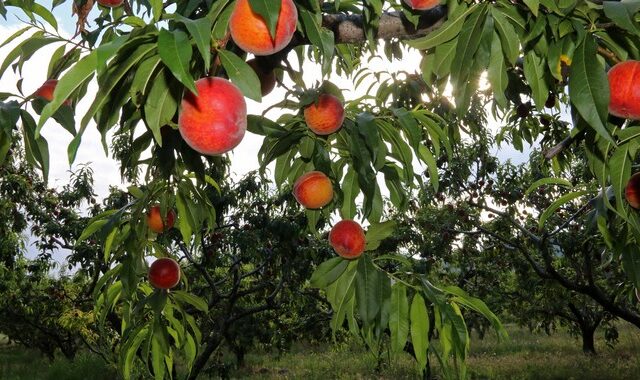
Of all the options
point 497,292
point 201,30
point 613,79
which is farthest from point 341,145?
point 497,292

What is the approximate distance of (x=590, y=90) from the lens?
0.73 meters

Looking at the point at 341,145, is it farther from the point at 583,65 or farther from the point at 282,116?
the point at 583,65

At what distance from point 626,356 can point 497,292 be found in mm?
5160

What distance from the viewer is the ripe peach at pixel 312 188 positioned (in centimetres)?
145

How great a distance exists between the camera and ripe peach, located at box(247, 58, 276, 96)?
103 centimetres

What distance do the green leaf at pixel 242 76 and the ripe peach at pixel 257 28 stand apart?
0.06 m

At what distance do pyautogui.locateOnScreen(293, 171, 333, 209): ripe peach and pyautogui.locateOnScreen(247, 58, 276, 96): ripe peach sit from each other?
0.39m

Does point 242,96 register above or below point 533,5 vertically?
below

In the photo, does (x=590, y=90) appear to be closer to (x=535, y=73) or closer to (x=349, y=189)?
(x=535, y=73)

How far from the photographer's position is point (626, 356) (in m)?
10.0

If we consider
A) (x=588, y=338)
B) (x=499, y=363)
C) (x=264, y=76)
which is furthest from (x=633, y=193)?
(x=588, y=338)

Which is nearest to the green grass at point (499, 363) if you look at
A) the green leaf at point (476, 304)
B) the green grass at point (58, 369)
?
the green grass at point (58, 369)

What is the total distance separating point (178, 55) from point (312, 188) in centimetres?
92

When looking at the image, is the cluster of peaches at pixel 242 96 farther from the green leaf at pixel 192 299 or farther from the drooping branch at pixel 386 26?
the green leaf at pixel 192 299
